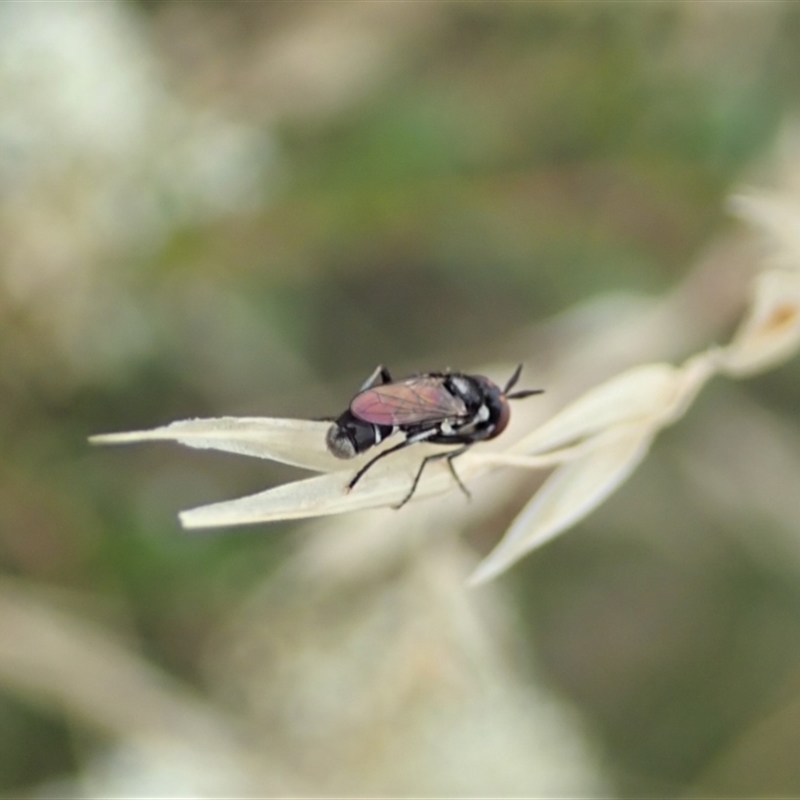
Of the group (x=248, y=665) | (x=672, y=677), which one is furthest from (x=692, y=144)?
(x=248, y=665)

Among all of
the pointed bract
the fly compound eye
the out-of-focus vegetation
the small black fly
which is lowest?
the pointed bract

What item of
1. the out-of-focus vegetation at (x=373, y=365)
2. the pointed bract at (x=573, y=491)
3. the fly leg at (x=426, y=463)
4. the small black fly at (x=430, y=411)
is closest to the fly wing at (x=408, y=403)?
the small black fly at (x=430, y=411)

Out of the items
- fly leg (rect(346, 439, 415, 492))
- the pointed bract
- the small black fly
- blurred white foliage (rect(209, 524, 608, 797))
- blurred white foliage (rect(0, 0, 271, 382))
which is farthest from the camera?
blurred white foliage (rect(0, 0, 271, 382))

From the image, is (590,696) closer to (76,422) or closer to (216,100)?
(76,422)

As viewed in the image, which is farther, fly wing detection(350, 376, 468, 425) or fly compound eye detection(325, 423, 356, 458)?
fly wing detection(350, 376, 468, 425)

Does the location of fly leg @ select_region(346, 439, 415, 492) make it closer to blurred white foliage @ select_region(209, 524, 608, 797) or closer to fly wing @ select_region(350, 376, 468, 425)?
fly wing @ select_region(350, 376, 468, 425)

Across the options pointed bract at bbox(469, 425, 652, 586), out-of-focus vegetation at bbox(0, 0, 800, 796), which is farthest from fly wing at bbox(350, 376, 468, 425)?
out-of-focus vegetation at bbox(0, 0, 800, 796)

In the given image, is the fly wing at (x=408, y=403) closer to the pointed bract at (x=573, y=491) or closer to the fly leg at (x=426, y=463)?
the fly leg at (x=426, y=463)

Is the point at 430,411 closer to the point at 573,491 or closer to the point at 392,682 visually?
the point at 573,491
